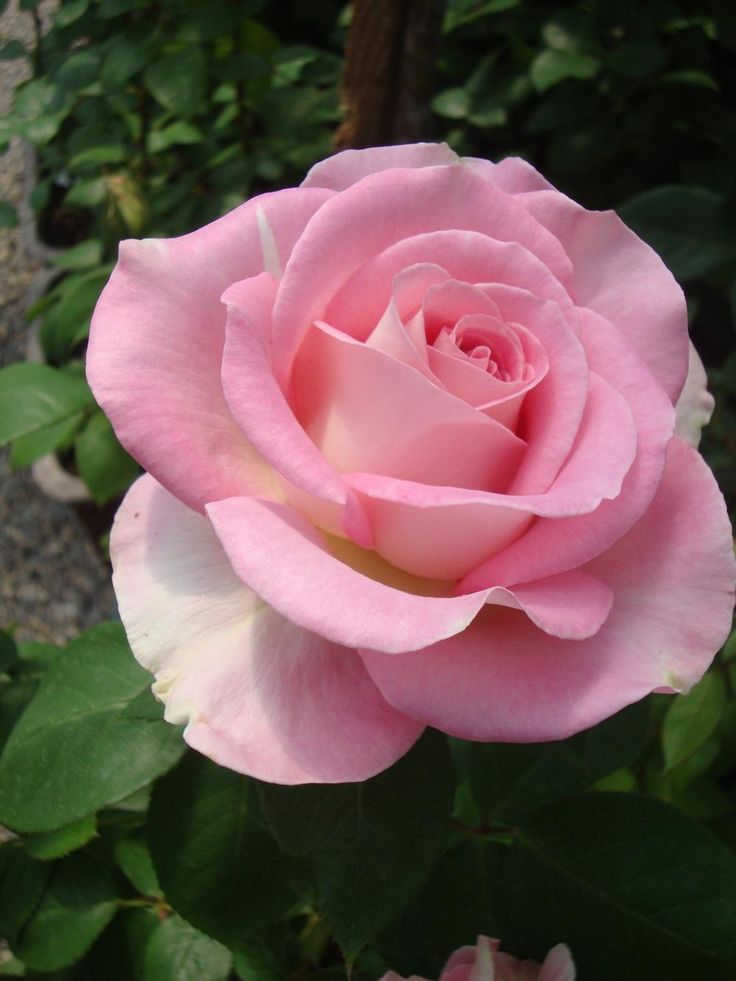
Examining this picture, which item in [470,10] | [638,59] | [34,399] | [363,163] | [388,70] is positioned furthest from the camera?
[470,10]

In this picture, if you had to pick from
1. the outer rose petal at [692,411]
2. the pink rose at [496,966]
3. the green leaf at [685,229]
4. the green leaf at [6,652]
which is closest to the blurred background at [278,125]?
the green leaf at [685,229]

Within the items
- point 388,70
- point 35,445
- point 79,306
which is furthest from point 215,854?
point 388,70

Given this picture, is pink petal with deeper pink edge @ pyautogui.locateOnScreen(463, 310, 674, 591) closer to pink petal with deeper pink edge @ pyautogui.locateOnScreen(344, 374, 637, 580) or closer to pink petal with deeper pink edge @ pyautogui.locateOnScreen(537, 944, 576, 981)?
pink petal with deeper pink edge @ pyautogui.locateOnScreen(344, 374, 637, 580)

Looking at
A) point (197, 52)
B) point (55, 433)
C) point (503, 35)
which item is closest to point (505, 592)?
point (55, 433)

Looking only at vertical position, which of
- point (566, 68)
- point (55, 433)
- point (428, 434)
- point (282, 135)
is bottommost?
point (55, 433)

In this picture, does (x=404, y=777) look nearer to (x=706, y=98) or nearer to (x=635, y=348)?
(x=635, y=348)

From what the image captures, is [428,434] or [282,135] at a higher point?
[428,434]

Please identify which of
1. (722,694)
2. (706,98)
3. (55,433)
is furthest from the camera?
(706,98)

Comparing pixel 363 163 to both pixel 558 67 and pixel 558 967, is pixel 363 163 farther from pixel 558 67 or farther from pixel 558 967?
pixel 558 67
